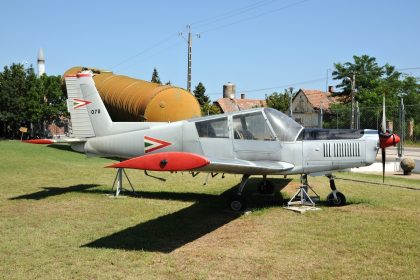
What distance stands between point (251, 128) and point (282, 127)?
72cm

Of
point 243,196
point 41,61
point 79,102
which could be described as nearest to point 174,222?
point 243,196

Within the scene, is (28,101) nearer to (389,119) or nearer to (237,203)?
(389,119)

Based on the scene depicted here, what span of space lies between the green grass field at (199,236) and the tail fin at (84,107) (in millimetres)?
1935

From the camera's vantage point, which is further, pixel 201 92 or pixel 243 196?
pixel 201 92

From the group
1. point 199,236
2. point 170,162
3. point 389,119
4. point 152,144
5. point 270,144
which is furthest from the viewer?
point 389,119

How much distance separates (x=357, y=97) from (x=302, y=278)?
175 feet

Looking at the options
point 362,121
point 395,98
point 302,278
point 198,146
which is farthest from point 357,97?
point 302,278

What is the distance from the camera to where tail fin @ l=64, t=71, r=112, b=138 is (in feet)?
36.9

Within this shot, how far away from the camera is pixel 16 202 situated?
10570 millimetres

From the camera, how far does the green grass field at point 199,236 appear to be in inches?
227

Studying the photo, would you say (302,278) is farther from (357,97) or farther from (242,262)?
(357,97)

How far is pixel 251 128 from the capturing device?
9.44 m

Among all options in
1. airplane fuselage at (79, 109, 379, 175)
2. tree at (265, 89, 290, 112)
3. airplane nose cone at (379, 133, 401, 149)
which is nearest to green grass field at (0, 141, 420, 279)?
airplane fuselage at (79, 109, 379, 175)

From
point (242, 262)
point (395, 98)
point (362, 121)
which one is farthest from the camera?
point (395, 98)
